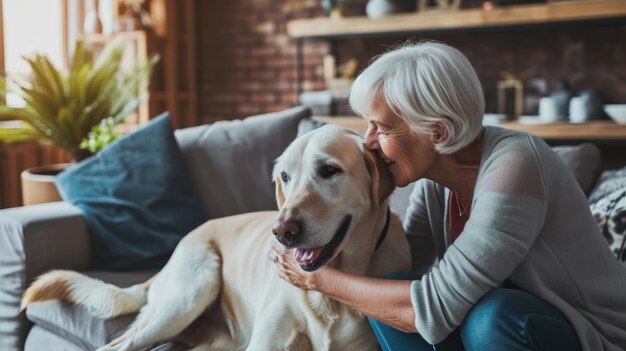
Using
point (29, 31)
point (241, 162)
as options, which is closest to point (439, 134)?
point (241, 162)

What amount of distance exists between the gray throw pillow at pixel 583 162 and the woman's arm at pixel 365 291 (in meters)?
1.07

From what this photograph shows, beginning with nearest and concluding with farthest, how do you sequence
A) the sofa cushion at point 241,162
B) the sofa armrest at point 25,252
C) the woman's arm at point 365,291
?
the woman's arm at point 365,291 < the sofa armrest at point 25,252 < the sofa cushion at point 241,162

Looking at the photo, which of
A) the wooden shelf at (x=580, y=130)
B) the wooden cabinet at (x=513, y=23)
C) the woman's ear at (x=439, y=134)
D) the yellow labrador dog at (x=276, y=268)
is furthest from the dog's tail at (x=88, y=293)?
the wooden cabinet at (x=513, y=23)

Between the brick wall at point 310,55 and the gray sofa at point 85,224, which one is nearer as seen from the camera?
the gray sofa at point 85,224

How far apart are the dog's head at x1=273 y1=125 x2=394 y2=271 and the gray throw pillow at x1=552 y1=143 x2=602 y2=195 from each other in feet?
3.00

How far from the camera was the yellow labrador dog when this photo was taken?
1.51 meters

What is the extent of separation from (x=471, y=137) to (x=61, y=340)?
1.47m

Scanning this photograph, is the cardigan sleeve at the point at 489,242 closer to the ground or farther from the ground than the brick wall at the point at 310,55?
closer to the ground

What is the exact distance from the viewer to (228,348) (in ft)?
6.49

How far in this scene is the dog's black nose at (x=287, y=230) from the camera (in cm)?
143

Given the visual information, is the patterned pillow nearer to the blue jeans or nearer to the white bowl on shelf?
the blue jeans

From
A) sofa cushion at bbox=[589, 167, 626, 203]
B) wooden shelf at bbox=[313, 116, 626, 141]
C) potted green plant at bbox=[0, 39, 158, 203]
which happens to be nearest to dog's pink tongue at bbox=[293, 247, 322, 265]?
sofa cushion at bbox=[589, 167, 626, 203]

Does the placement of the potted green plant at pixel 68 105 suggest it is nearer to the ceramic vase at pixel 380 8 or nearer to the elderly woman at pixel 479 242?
the ceramic vase at pixel 380 8

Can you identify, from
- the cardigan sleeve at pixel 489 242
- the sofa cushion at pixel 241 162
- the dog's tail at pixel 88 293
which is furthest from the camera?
the sofa cushion at pixel 241 162
